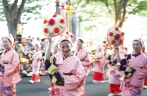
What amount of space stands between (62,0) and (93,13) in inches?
299

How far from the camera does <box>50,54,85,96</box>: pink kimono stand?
341cm

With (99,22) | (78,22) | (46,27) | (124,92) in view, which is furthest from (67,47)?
(99,22)

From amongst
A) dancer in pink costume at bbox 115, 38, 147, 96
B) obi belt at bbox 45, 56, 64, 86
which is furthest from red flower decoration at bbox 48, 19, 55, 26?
dancer in pink costume at bbox 115, 38, 147, 96

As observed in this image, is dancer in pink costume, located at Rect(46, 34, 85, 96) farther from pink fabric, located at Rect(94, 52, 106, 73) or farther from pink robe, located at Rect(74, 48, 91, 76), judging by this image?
pink fabric, located at Rect(94, 52, 106, 73)

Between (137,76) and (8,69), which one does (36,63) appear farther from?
(137,76)

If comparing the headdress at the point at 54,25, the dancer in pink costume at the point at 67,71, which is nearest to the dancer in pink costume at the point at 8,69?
the dancer in pink costume at the point at 67,71

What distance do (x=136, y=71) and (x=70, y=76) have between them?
142 centimetres

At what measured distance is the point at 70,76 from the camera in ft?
11.2

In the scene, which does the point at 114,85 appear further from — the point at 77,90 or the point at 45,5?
the point at 45,5

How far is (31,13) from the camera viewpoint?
18.8 m

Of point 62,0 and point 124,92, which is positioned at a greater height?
point 62,0

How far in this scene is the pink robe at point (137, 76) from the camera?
428 centimetres

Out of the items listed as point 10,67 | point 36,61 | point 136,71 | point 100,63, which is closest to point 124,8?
point 100,63

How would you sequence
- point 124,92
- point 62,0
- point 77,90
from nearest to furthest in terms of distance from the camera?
1. point 77,90
2. point 124,92
3. point 62,0
